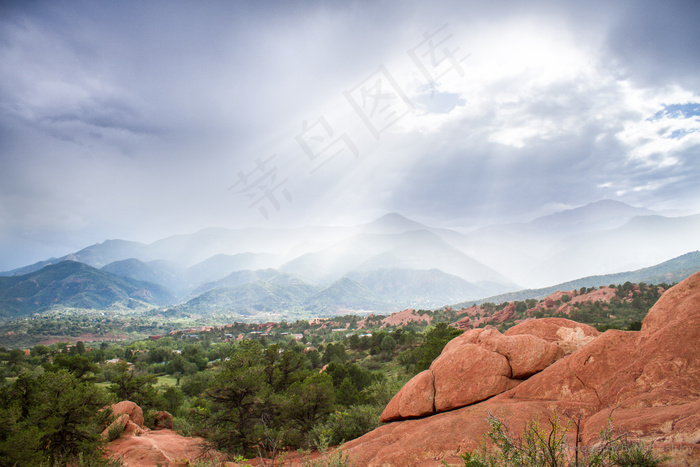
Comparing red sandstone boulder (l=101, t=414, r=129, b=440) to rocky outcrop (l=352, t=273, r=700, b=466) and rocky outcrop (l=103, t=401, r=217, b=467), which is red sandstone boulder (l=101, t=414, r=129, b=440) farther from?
rocky outcrop (l=352, t=273, r=700, b=466)

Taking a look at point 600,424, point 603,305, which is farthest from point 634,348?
point 603,305

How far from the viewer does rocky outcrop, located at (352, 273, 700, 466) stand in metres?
9.09

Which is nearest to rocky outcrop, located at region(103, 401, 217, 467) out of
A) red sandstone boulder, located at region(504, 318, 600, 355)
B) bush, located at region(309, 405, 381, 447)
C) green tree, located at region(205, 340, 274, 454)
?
green tree, located at region(205, 340, 274, 454)

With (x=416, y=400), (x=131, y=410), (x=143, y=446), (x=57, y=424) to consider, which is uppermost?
(x=57, y=424)

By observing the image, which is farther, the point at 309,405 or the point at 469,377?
the point at 309,405

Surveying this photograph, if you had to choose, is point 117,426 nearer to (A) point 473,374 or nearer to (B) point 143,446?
(B) point 143,446

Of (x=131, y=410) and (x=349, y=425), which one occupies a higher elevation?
(x=131, y=410)

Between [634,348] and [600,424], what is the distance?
501 cm

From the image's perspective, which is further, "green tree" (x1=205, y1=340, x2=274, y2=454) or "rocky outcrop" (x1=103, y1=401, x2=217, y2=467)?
"green tree" (x1=205, y1=340, x2=274, y2=454)

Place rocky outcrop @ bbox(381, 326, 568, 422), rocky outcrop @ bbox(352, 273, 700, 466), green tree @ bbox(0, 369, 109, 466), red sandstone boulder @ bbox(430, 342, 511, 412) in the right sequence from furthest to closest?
green tree @ bbox(0, 369, 109, 466)
rocky outcrop @ bbox(381, 326, 568, 422)
red sandstone boulder @ bbox(430, 342, 511, 412)
rocky outcrop @ bbox(352, 273, 700, 466)

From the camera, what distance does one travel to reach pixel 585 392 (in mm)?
11797

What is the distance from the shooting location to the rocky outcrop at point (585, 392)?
9.09 metres

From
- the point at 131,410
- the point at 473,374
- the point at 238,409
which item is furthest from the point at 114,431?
the point at 473,374

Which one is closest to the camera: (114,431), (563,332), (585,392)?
(585,392)
